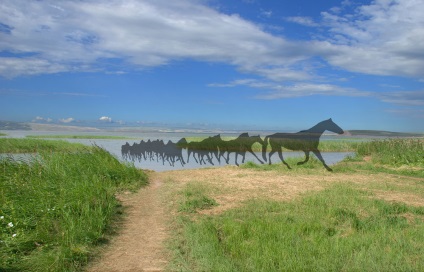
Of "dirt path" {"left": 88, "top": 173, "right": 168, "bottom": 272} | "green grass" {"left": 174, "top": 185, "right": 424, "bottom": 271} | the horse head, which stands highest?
the horse head

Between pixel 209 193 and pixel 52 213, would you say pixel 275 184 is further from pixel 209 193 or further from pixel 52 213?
pixel 52 213

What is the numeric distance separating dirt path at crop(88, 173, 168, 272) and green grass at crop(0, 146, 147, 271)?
0.85 feet

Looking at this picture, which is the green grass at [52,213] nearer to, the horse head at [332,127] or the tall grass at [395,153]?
the horse head at [332,127]

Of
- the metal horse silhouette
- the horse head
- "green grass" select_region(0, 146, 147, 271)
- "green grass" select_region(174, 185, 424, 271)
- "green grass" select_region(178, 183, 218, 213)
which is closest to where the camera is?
"green grass" select_region(174, 185, 424, 271)

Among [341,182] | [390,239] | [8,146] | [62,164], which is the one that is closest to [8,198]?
Answer: [62,164]

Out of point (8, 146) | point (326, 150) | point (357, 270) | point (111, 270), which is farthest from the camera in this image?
point (326, 150)

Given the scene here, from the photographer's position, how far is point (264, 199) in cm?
853

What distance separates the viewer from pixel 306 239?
5.47 m

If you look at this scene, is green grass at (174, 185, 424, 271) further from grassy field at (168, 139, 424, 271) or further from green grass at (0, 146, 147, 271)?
green grass at (0, 146, 147, 271)

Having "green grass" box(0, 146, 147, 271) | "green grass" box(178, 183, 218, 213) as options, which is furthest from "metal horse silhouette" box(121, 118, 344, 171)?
"green grass" box(0, 146, 147, 271)

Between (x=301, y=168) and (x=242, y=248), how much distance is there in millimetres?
9930

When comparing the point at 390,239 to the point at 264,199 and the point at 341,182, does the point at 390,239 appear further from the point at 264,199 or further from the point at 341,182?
the point at 341,182

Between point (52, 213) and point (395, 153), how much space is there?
1627cm

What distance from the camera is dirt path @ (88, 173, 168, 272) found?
490 cm
